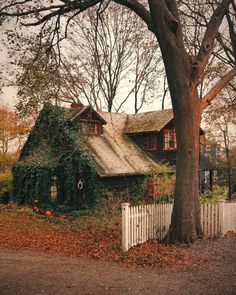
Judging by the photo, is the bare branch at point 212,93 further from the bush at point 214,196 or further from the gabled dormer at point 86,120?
the gabled dormer at point 86,120

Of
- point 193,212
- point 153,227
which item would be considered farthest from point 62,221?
point 193,212

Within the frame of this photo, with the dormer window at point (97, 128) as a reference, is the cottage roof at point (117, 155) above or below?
below

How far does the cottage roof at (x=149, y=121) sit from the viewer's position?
96.0ft

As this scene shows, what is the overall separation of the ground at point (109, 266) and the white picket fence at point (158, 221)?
43 cm

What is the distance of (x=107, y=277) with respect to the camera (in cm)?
839

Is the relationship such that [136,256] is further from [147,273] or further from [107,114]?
[107,114]

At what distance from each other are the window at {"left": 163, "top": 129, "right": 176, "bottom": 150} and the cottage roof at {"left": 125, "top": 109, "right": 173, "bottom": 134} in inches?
35.2

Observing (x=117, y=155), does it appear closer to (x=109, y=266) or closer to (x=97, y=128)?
(x=97, y=128)

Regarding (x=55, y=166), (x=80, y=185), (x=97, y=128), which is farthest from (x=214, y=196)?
(x=97, y=128)

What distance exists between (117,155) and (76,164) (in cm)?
367

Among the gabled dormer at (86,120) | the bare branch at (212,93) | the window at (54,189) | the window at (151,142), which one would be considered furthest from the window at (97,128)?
the bare branch at (212,93)

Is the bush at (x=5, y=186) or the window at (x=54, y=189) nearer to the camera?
the window at (x=54, y=189)

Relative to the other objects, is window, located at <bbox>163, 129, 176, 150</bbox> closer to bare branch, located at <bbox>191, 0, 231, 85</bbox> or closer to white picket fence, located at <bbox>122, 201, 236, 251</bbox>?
white picket fence, located at <bbox>122, 201, 236, 251</bbox>

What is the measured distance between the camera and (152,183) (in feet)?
86.6
